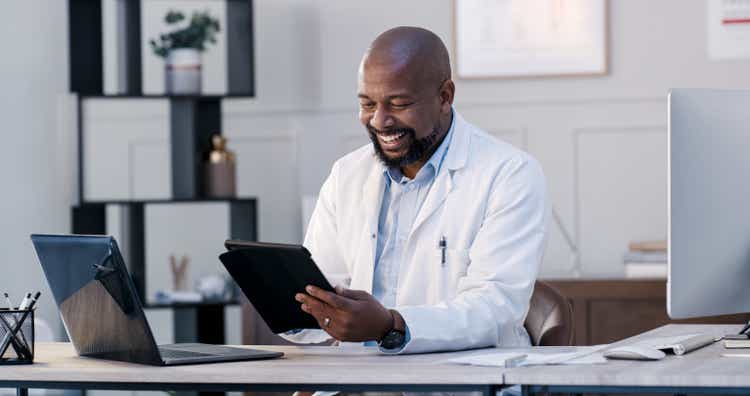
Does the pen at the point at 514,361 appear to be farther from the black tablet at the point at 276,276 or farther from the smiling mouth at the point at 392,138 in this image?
the smiling mouth at the point at 392,138

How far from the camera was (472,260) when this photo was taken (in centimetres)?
235

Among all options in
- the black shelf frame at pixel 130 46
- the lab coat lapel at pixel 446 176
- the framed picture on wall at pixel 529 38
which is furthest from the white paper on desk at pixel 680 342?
the black shelf frame at pixel 130 46

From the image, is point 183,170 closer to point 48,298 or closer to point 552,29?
point 48,298

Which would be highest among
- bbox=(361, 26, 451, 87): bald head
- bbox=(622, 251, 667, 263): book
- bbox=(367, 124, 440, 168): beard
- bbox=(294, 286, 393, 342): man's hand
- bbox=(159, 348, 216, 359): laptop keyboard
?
bbox=(361, 26, 451, 87): bald head

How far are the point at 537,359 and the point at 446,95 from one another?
836 mm

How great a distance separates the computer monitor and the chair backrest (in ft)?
1.34

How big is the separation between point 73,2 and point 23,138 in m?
0.52

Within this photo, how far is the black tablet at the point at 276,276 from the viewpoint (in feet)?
6.38

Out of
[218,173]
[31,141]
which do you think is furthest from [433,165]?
[31,141]

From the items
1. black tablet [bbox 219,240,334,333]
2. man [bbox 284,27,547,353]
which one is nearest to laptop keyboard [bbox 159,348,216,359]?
black tablet [bbox 219,240,334,333]

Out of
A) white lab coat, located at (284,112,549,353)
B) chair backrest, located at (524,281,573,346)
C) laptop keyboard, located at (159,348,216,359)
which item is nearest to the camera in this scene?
laptop keyboard, located at (159,348,216,359)

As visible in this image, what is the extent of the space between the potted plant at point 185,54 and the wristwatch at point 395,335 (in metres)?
2.28

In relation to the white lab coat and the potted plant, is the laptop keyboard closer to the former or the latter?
the white lab coat

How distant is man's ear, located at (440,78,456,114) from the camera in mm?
2535
